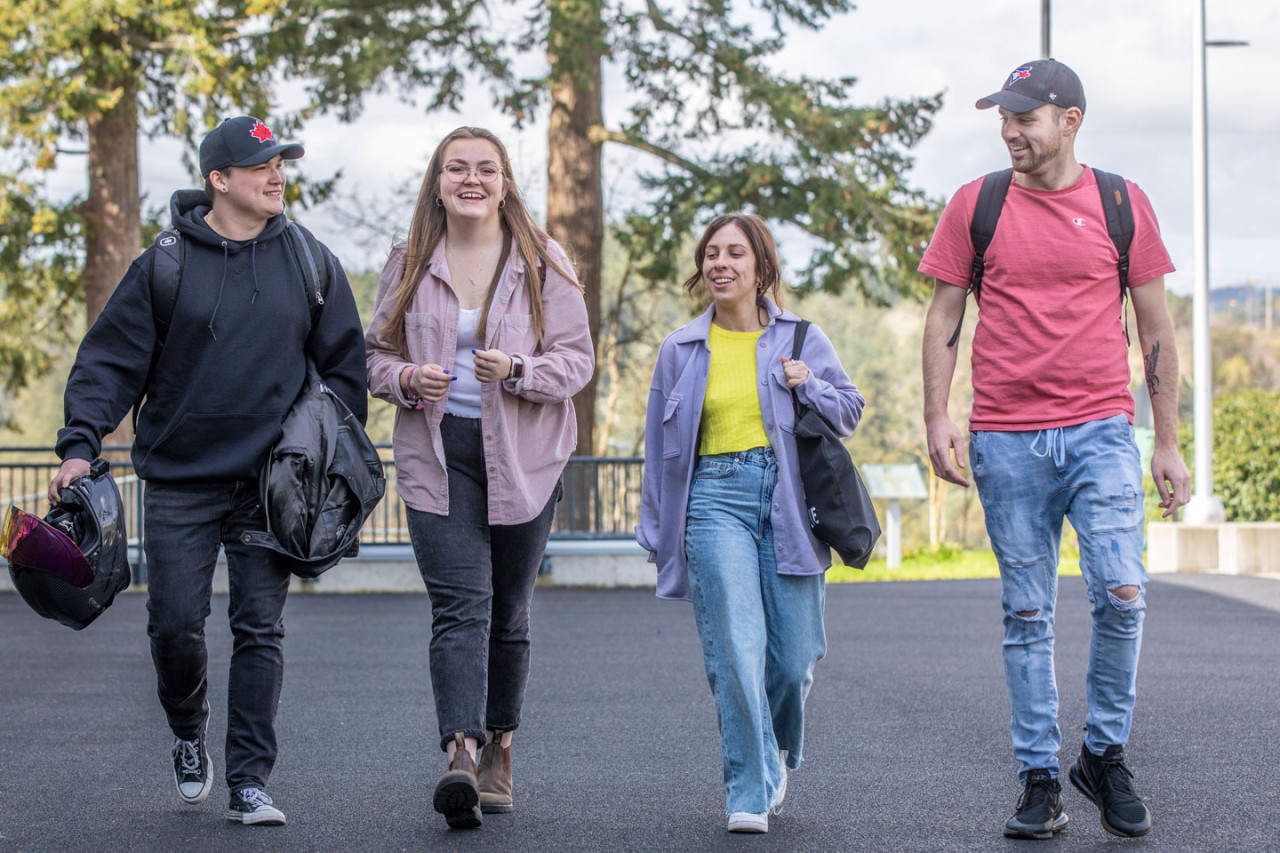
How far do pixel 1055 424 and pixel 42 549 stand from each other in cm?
296

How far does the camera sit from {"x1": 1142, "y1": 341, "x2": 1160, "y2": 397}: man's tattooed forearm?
4391 millimetres

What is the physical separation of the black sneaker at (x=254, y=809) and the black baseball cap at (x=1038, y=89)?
298cm

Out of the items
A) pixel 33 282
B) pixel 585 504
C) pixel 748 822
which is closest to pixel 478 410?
pixel 748 822

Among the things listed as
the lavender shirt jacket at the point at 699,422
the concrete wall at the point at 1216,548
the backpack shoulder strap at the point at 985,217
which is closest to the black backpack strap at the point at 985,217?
the backpack shoulder strap at the point at 985,217

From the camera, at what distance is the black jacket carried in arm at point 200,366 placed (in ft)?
14.1

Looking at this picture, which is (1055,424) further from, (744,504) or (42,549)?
(42,549)

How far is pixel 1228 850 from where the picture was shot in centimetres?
396

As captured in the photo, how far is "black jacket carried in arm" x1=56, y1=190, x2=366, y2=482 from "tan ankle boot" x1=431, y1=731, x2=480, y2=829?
1052mm

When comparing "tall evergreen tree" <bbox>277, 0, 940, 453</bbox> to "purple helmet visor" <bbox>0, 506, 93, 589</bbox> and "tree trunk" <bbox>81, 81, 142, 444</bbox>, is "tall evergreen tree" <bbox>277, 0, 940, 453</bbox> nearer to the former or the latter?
"tree trunk" <bbox>81, 81, 142, 444</bbox>

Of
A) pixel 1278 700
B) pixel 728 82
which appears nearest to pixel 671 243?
pixel 728 82

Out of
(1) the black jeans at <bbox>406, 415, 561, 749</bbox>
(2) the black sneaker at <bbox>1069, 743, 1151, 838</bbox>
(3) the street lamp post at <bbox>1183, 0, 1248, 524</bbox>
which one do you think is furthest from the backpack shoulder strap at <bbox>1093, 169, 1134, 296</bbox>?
(3) the street lamp post at <bbox>1183, 0, 1248, 524</bbox>

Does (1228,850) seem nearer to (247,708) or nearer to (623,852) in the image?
(623,852)

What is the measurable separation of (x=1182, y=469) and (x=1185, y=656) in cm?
441

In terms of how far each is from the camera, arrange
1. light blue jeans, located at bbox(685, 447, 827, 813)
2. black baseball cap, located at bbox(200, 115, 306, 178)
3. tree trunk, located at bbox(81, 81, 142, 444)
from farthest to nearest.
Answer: tree trunk, located at bbox(81, 81, 142, 444)
black baseball cap, located at bbox(200, 115, 306, 178)
light blue jeans, located at bbox(685, 447, 827, 813)
